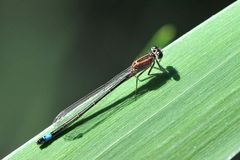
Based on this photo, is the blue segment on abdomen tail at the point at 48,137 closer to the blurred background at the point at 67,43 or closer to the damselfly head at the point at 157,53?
the damselfly head at the point at 157,53

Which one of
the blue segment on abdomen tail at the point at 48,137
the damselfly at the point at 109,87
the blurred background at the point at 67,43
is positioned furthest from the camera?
the blurred background at the point at 67,43

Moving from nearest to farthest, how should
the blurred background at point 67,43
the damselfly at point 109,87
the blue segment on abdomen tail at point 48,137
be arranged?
the blue segment on abdomen tail at point 48,137 < the damselfly at point 109,87 < the blurred background at point 67,43

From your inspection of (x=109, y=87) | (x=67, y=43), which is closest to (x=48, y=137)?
(x=109, y=87)

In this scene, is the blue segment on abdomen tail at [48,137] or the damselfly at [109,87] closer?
the blue segment on abdomen tail at [48,137]

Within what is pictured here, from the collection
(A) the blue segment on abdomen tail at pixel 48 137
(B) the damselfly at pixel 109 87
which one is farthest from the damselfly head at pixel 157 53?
(A) the blue segment on abdomen tail at pixel 48 137

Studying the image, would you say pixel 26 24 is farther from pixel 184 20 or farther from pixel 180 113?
pixel 180 113

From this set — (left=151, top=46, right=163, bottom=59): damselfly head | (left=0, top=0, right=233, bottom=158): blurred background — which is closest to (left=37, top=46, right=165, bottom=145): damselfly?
(left=151, top=46, right=163, bottom=59): damselfly head

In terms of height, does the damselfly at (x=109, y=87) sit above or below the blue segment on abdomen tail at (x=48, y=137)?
below

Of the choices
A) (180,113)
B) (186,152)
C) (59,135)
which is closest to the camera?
(186,152)

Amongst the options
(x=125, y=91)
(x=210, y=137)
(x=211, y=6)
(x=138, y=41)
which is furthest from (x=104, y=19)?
(x=210, y=137)
